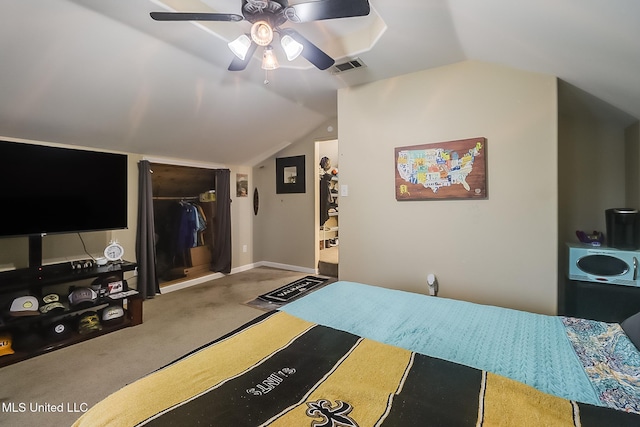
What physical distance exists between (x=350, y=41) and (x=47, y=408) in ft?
10.8

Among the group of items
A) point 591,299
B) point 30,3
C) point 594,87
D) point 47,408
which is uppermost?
point 30,3

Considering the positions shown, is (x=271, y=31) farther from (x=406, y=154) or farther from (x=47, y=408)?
(x=47, y=408)

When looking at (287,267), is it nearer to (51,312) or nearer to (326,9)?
(51,312)

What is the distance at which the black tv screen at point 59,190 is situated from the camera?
7.52 feet

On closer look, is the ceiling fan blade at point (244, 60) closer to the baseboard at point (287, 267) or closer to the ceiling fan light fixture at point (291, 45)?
the ceiling fan light fixture at point (291, 45)

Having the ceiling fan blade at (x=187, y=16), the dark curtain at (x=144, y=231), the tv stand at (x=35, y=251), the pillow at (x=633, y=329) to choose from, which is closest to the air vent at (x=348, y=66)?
the ceiling fan blade at (x=187, y=16)

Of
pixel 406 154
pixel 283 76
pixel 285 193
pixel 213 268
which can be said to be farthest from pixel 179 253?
pixel 406 154

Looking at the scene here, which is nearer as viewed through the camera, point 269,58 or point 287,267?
point 269,58

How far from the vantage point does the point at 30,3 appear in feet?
5.29

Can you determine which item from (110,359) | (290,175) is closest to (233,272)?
(290,175)

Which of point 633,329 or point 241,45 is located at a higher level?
point 241,45

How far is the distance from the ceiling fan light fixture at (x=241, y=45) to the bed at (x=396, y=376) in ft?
5.54

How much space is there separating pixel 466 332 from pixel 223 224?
12.9 ft

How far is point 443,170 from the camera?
2449mm
